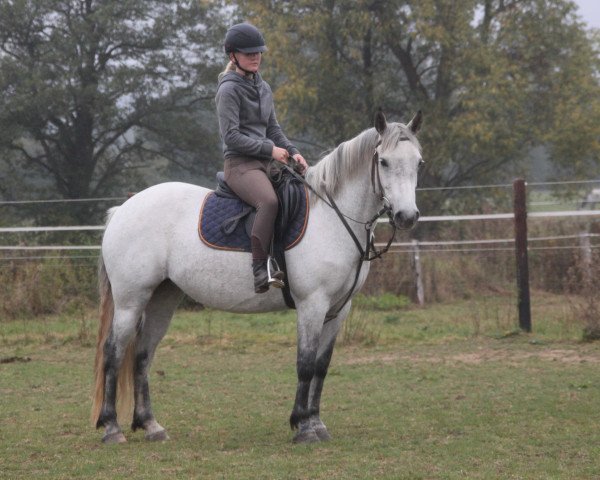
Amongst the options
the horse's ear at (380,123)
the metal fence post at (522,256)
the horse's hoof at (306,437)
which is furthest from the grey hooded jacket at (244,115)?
the metal fence post at (522,256)

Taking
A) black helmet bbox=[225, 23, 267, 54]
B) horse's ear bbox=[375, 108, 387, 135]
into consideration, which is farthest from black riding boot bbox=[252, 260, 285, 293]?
black helmet bbox=[225, 23, 267, 54]

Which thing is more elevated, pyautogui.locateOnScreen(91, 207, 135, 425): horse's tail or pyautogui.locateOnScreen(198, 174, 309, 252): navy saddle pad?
pyautogui.locateOnScreen(198, 174, 309, 252): navy saddle pad

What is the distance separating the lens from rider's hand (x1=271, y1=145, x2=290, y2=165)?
579 centimetres

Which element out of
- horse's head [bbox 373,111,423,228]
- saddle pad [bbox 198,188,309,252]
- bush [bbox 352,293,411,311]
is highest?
horse's head [bbox 373,111,423,228]

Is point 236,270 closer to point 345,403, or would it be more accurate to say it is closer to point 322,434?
point 322,434

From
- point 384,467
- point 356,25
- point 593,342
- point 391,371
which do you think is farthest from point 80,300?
point 356,25

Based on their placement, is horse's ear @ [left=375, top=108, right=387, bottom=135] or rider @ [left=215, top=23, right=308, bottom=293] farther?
rider @ [left=215, top=23, right=308, bottom=293]

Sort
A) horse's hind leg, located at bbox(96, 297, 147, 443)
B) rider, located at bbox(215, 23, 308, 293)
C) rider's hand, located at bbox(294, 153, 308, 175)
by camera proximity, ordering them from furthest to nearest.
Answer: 1. horse's hind leg, located at bbox(96, 297, 147, 443)
2. rider's hand, located at bbox(294, 153, 308, 175)
3. rider, located at bbox(215, 23, 308, 293)

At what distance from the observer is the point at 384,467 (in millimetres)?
4965

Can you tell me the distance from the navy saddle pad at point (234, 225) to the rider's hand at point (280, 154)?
28cm

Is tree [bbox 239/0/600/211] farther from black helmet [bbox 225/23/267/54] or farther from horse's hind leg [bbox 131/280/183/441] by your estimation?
black helmet [bbox 225/23/267/54]

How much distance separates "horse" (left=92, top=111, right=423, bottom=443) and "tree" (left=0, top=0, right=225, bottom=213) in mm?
20070

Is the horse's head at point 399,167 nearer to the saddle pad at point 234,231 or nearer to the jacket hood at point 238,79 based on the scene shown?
the saddle pad at point 234,231

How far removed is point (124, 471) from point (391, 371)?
4300 mm
